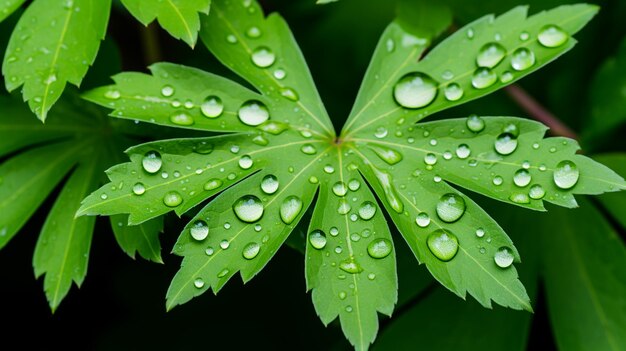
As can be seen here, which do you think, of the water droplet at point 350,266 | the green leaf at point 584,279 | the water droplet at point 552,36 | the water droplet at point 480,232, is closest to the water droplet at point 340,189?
the water droplet at point 350,266

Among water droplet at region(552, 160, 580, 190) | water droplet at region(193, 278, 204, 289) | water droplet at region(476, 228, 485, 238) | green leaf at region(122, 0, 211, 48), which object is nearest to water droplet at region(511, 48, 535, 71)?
water droplet at region(552, 160, 580, 190)

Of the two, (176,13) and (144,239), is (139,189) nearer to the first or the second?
(144,239)

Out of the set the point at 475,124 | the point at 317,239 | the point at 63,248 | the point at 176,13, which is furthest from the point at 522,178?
the point at 63,248

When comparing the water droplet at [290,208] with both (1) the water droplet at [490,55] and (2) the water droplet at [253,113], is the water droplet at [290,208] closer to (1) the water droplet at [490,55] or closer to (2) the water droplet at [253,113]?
(2) the water droplet at [253,113]

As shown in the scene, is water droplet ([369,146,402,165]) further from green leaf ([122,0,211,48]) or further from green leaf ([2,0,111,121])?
green leaf ([2,0,111,121])

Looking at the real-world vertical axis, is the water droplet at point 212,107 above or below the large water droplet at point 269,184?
above

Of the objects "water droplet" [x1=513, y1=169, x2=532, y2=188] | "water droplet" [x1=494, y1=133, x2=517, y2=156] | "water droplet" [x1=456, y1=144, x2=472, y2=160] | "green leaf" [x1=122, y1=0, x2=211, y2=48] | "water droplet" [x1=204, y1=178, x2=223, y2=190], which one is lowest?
"water droplet" [x1=513, y1=169, x2=532, y2=188]
